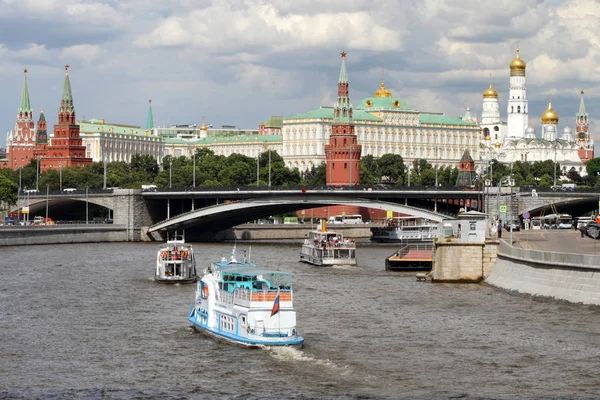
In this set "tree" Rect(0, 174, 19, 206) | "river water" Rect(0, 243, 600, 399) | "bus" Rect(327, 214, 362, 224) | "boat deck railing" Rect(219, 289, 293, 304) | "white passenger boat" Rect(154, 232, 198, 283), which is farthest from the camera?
"bus" Rect(327, 214, 362, 224)

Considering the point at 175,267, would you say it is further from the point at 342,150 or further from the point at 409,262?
the point at 342,150

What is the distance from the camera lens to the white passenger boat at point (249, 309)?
158 ft

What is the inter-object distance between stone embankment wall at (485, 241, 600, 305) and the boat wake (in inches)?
572

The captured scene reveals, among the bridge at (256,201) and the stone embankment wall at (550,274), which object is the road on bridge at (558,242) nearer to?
the stone embankment wall at (550,274)

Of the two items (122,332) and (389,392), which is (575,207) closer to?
(122,332)

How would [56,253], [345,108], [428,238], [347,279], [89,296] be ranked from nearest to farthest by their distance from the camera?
1. [89,296]
2. [347,279]
3. [56,253]
4. [428,238]
5. [345,108]

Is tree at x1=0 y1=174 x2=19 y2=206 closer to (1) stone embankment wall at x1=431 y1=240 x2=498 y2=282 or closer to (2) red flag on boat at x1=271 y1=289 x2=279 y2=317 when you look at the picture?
(1) stone embankment wall at x1=431 y1=240 x2=498 y2=282

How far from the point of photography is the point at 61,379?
44062 millimetres

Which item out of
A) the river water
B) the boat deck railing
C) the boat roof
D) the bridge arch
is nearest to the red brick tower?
the bridge arch

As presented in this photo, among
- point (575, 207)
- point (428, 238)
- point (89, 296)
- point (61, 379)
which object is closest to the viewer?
point (61, 379)

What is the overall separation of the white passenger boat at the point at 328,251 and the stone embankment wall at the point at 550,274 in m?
23.7

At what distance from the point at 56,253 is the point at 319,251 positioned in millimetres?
24266

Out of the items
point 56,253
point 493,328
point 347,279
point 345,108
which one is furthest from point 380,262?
point 345,108

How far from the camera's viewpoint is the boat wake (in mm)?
45156
